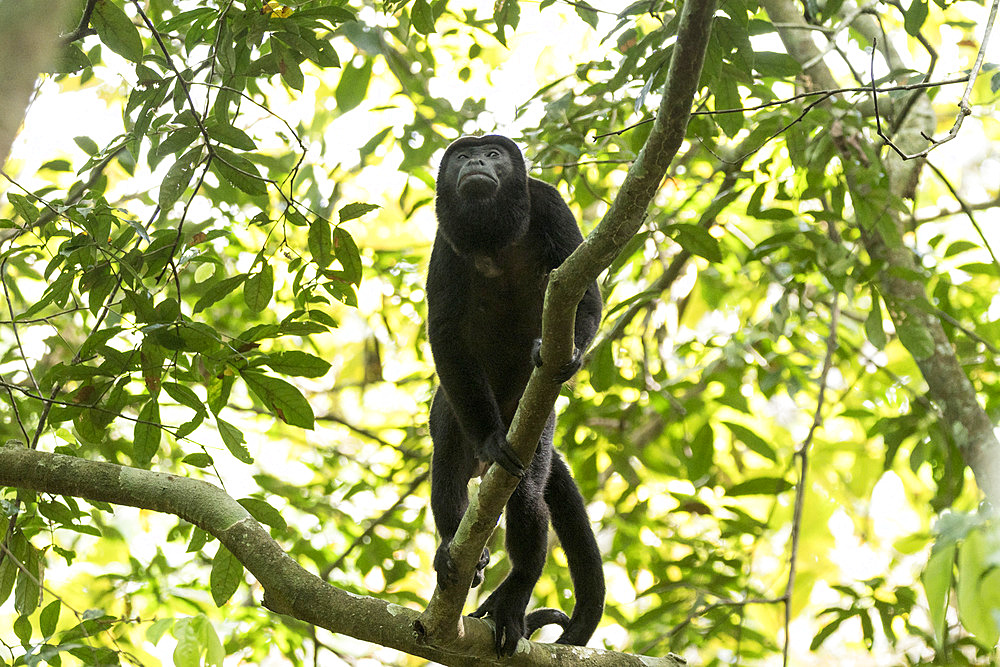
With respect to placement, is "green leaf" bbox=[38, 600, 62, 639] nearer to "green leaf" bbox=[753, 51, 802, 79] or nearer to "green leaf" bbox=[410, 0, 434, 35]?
"green leaf" bbox=[410, 0, 434, 35]

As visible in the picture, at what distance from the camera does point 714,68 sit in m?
2.89

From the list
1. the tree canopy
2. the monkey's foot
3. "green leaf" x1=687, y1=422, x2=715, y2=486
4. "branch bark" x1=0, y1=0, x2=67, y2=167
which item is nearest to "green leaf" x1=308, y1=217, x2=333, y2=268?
the tree canopy

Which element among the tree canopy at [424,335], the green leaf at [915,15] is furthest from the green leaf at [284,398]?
the green leaf at [915,15]

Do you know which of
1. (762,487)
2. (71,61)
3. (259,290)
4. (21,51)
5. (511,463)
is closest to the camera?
(21,51)

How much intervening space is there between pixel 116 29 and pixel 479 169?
1.33 m

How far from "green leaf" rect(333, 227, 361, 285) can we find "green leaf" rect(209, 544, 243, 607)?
955 mm

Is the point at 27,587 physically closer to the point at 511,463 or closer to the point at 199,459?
the point at 199,459

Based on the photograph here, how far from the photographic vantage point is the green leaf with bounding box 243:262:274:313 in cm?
305

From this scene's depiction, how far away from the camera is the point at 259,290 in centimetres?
306

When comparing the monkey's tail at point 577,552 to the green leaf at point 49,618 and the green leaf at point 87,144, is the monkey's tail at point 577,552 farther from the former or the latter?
the green leaf at point 87,144

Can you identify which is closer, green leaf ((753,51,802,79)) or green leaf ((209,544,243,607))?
green leaf ((209,544,243,607))

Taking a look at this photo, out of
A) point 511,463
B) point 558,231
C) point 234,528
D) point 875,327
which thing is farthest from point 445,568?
point 875,327

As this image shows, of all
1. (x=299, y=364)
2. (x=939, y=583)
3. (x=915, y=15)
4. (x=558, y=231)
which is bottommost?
(x=939, y=583)

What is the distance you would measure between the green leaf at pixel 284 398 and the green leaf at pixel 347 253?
1.42 ft
